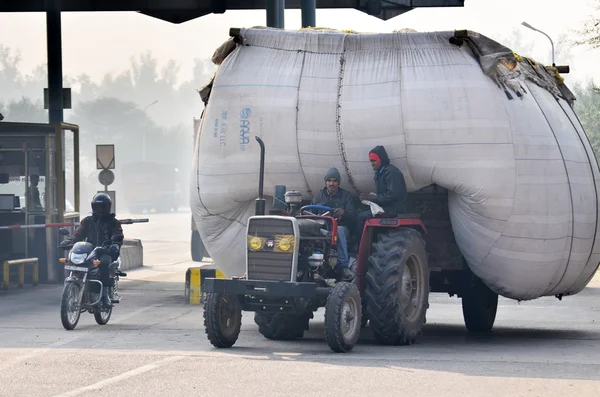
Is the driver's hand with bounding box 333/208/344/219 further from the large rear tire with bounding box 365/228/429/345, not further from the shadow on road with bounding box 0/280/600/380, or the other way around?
the shadow on road with bounding box 0/280/600/380

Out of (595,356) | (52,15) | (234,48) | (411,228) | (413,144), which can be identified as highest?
(52,15)

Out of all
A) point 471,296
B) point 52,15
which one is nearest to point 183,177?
point 52,15

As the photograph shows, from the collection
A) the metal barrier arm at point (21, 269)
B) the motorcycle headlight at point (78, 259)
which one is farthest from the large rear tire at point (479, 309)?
the metal barrier arm at point (21, 269)

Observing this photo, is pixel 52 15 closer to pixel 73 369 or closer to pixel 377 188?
pixel 377 188

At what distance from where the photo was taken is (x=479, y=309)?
17.6m

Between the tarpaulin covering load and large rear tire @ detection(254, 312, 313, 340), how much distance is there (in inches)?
53.0

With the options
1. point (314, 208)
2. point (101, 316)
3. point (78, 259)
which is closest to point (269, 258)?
point (314, 208)

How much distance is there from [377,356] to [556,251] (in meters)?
3.37

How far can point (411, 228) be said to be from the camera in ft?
49.6

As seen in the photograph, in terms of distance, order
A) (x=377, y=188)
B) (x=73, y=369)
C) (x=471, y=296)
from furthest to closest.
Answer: (x=471, y=296) < (x=377, y=188) < (x=73, y=369)

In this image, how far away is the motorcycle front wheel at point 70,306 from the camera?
16250 millimetres

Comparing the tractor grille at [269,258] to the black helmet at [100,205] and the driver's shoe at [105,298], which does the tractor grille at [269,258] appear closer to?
the driver's shoe at [105,298]

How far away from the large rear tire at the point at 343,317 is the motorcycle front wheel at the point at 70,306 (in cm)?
418

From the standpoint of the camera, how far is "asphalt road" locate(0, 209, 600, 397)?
10461 mm
